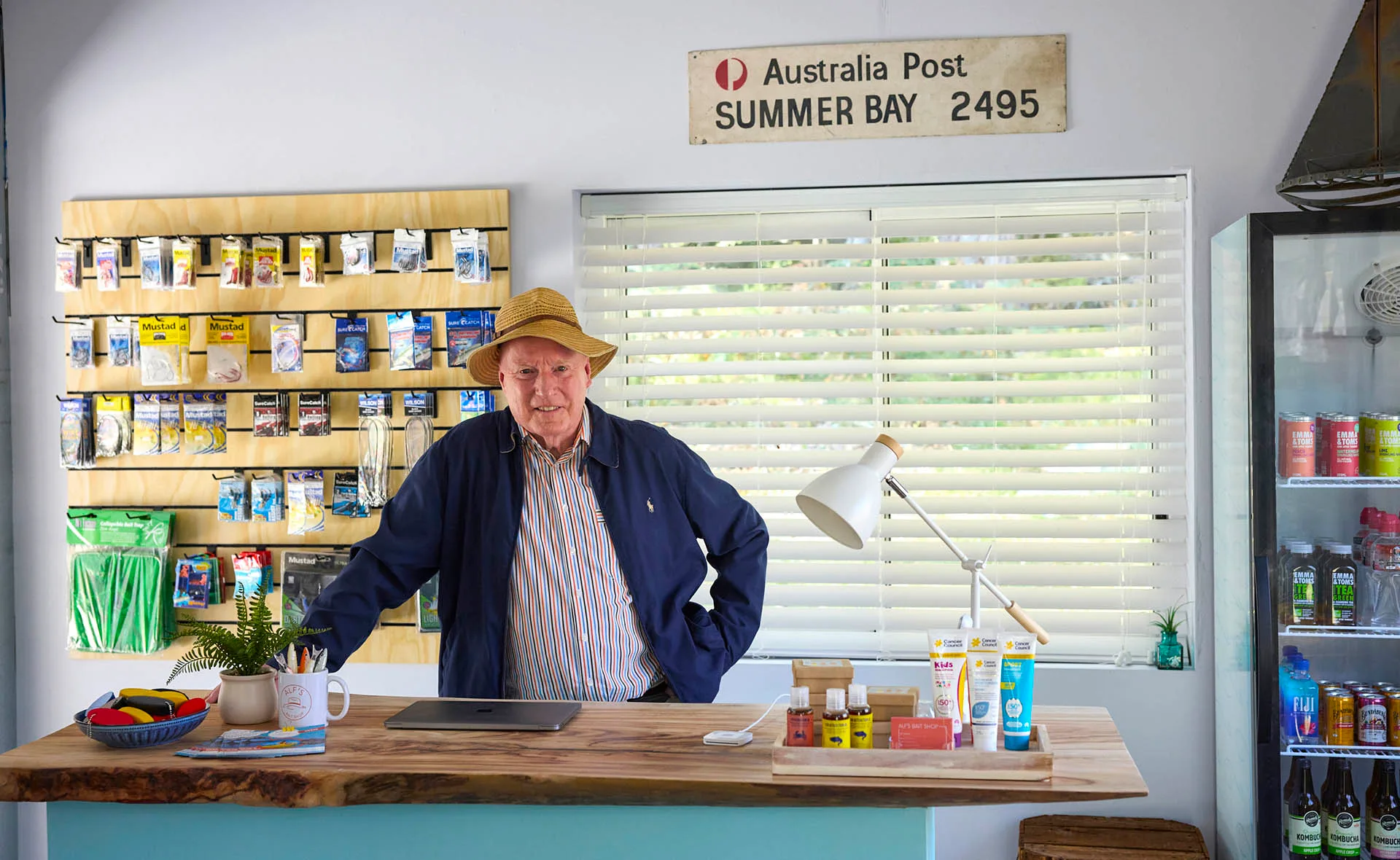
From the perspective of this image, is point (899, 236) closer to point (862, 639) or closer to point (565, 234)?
point (565, 234)

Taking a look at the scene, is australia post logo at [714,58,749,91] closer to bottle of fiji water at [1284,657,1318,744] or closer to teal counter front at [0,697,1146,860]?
teal counter front at [0,697,1146,860]

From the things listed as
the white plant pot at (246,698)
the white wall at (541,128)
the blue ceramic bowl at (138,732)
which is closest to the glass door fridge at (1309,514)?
the white wall at (541,128)

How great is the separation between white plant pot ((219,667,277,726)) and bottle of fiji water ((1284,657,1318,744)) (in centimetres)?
264

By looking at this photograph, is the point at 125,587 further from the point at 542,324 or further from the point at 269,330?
the point at 542,324

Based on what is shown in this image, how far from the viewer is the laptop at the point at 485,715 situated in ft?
7.17

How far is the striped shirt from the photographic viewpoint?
269 cm

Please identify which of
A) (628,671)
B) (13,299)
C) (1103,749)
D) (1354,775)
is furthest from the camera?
(13,299)

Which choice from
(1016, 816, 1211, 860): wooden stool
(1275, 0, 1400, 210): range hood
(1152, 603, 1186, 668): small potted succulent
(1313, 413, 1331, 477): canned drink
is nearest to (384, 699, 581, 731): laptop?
(1016, 816, 1211, 860): wooden stool

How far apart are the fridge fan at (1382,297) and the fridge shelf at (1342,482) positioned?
1.48ft

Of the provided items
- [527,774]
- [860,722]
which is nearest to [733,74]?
[860,722]

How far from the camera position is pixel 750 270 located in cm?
375

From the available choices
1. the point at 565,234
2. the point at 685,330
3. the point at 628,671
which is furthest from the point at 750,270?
the point at 628,671

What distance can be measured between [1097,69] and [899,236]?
2.59 feet

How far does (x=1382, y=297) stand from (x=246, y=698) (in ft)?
10.2
